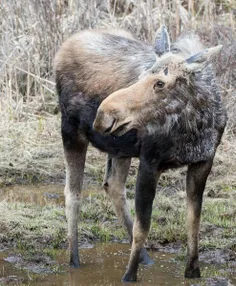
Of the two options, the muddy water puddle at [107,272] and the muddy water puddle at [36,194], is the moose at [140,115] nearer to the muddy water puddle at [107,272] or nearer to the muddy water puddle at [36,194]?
the muddy water puddle at [107,272]

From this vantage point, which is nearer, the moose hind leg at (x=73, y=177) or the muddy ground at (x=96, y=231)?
the muddy ground at (x=96, y=231)

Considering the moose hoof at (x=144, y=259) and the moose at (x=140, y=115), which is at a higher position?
the moose at (x=140, y=115)

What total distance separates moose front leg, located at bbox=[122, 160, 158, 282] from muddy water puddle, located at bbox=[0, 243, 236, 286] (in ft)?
0.47

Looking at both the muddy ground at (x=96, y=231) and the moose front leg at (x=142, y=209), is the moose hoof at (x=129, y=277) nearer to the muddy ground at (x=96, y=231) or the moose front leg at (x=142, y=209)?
the moose front leg at (x=142, y=209)

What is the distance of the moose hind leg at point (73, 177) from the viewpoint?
308 inches

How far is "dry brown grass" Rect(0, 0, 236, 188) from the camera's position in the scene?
11.8 metres

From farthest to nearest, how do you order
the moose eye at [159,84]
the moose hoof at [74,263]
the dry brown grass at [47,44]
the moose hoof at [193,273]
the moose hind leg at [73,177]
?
the dry brown grass at [47,44]
the moose hind leg at [73,177]
the moose hoof at [74,263]
the moose hoof at [193,273]
the moose eye at [159,84]

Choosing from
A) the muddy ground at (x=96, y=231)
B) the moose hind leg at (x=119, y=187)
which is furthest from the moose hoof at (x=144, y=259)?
the moose hind leg at (x=119, y=187)

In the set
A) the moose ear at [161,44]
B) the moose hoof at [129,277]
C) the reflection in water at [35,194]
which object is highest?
the moose ear at [161,44]

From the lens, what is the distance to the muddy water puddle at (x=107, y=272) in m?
7.13

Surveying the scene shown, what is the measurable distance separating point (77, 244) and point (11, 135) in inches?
166

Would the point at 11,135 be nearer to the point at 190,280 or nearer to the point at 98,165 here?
the point at 98,165

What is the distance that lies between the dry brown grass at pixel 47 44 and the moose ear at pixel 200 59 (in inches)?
190

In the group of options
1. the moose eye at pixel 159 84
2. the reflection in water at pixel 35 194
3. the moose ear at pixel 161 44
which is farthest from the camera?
the reflection in water at pixel 35 194
